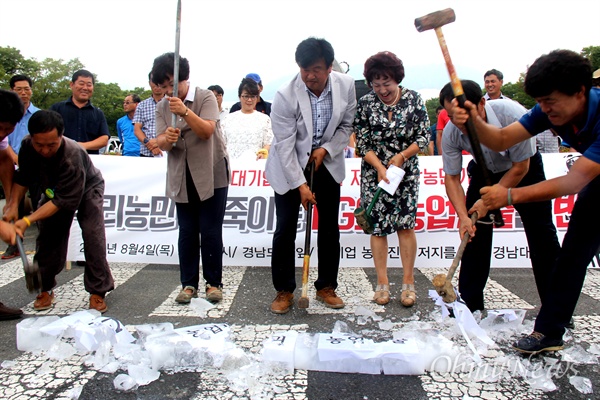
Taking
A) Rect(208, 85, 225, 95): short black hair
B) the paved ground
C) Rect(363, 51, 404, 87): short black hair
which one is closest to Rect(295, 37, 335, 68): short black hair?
Rect(363, 51, 404, 87): short black hair

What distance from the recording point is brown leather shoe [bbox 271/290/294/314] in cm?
343

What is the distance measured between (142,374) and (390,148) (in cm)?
229

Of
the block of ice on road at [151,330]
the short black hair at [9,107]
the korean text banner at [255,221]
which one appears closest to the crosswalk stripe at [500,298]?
the korean text banner at [255,221]

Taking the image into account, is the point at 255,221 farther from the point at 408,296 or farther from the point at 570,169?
the point at 570,169

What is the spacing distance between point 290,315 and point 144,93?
228 feet

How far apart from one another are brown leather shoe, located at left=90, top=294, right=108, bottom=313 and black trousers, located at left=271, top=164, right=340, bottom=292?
1238 millimetres

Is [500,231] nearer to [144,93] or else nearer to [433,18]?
[433,18]

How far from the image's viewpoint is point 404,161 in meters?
3.59

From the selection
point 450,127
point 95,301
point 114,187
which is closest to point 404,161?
point 450,127

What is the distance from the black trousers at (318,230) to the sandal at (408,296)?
517 mm

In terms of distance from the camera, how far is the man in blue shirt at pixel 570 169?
2.36 meters

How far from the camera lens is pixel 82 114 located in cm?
520

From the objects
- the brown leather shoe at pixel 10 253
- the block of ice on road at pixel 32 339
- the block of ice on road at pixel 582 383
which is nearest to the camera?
the block of ice on road at pixel 582 383

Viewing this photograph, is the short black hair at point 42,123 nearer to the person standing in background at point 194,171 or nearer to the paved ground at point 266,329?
the person standing in background at point 194,171
